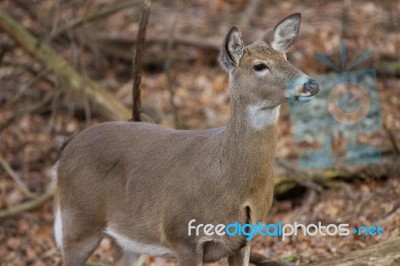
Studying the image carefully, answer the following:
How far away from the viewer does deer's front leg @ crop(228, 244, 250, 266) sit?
223 inches

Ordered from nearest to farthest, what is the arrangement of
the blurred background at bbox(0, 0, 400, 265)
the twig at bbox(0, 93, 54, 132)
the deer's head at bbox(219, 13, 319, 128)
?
the deer's head at bbox(219, 13, 319, 128) → the blurred background at bbox(0, 0, 400, 265) → the twig at bbox(0, 93, 54, 132)

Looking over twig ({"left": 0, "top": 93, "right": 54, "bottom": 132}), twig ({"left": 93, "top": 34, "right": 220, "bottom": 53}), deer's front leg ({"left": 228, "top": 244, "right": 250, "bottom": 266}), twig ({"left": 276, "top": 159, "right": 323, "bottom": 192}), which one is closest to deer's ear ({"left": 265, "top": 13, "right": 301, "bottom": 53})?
deer's front leg ({"left": 228, "top": 244, "right": 250, "bottom": 266})

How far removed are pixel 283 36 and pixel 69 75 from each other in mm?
5333

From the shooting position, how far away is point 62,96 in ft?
38.3

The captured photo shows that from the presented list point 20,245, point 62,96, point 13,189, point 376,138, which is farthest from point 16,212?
point 376,138

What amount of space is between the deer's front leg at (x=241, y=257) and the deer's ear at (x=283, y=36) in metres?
1.36

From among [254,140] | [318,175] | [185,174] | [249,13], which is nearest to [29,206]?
[318,175]

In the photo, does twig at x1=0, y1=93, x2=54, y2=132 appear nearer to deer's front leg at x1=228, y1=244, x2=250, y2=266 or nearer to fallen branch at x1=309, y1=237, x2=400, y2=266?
deer's front leg at x1=228, y1=244, x2=250, y2=266

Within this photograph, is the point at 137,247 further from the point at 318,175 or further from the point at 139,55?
the point at 318,175

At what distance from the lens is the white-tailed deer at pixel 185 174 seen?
5.34 meters

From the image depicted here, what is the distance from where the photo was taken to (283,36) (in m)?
5.62

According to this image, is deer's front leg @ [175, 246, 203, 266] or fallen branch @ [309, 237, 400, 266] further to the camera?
fallen branch @ [309, 237, 400, 266]

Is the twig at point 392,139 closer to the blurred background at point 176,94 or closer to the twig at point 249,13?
the blurred background at point 176,94

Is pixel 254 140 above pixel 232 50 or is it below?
below
